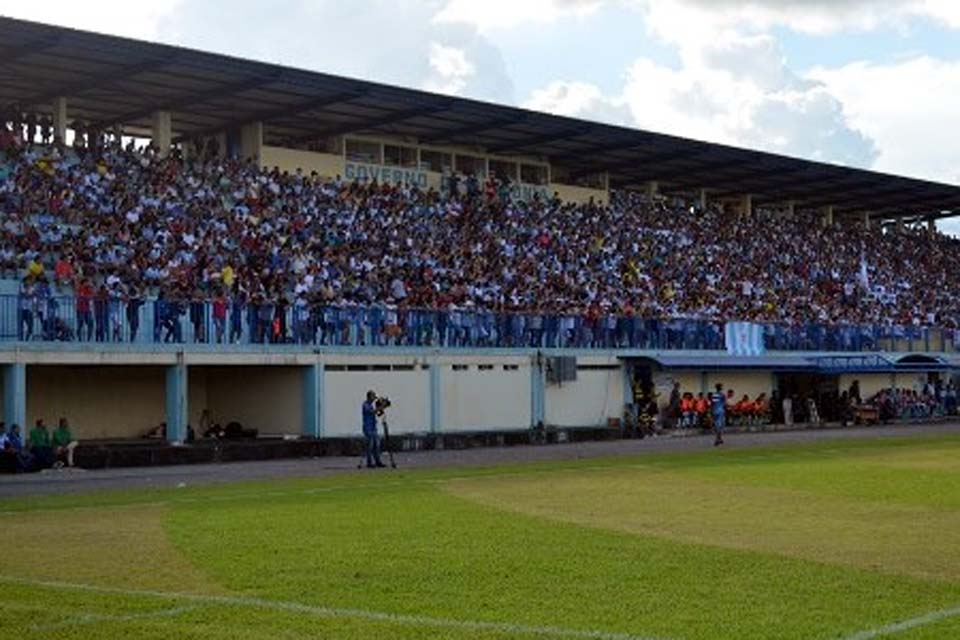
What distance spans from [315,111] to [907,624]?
1561 inches

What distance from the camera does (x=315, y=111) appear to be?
155 feet

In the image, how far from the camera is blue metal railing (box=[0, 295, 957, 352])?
3159 cm

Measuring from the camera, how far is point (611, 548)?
45.8 feet

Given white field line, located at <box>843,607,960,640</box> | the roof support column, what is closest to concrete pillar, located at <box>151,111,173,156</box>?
the roof support column

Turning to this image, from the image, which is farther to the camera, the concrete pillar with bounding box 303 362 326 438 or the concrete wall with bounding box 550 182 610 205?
the concrete wall with bounding box 550 182 610 205

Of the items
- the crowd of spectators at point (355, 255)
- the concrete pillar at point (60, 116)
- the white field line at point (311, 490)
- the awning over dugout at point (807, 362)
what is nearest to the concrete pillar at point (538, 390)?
the crowd of spectators at point (355, 255)

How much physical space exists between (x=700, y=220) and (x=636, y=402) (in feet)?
53.1

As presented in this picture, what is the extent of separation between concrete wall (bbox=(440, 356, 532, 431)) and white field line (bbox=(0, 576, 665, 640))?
94.1 ft

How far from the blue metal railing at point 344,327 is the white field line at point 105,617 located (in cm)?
2193

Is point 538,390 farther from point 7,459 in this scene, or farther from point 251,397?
point 7,459

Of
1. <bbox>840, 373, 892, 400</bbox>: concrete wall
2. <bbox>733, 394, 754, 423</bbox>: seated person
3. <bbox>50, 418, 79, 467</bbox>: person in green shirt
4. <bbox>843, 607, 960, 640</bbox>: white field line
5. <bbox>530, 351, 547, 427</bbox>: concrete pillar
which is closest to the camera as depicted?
<bbox>843, 607, 960, 640</bbox>: white field line

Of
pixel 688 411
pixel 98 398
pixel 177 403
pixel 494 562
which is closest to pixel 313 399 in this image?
Result: pixel 177 403

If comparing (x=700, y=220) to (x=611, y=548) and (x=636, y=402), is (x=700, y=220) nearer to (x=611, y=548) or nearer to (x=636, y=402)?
(x=636, y=402)

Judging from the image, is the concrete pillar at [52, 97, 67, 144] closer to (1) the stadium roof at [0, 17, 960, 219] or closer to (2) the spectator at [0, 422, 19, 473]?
(1) the stadium roof at [0, 17, 960, 219]
